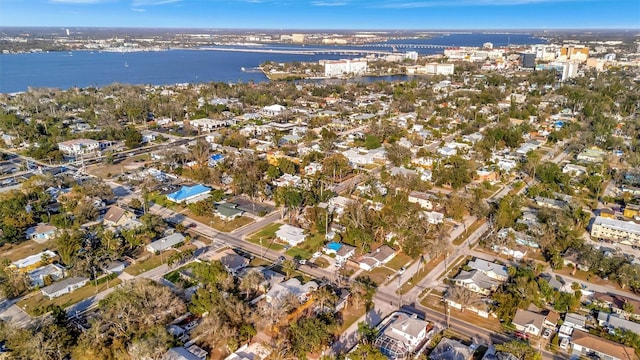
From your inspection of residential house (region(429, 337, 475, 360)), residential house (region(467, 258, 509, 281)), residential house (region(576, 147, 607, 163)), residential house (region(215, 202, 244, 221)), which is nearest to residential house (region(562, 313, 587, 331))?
residential house (region(467, 258, 509, 281))

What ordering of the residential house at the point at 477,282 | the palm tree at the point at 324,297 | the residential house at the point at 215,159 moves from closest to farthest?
the palm tree at the point at 324,297 → the residential house at the point at 477,282 → the residential house at the point at 215,159

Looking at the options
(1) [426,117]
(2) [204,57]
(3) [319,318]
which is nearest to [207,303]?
(3) [319,318]

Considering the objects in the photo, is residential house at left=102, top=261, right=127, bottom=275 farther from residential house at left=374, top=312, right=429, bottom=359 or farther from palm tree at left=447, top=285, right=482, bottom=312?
palm tree at left=447, top=285, right=482, bottom=312

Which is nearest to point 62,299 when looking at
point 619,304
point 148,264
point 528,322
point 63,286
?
point 63,286

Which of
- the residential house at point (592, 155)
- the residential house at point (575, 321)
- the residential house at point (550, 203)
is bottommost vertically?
the residential house at point (575, 321)

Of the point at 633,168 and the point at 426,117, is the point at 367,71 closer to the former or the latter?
the point at 426,117

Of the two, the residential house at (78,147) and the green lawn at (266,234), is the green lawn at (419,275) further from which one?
the residential house at (78,147)

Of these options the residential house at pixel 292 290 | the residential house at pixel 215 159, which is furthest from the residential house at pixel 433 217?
the residential house at pixel 215 159
